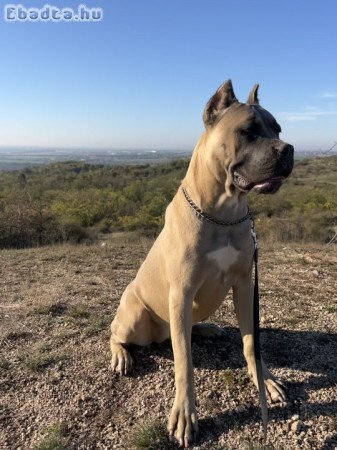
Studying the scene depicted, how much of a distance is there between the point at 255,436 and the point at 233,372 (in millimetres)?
713

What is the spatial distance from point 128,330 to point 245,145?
191 cm

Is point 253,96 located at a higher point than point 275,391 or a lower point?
higher

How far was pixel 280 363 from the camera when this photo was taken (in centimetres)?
361

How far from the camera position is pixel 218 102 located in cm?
277

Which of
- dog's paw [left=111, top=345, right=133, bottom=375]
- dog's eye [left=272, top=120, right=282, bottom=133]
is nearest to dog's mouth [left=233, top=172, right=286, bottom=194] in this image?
dog's eye [left=272, top=120, right=282, bottom=133]

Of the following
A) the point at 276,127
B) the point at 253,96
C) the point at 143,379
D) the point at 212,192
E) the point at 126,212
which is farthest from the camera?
the point at 126,212

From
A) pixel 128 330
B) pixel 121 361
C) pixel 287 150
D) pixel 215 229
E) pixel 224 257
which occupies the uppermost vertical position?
pixel 287 150

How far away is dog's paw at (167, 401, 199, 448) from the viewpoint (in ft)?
8.91

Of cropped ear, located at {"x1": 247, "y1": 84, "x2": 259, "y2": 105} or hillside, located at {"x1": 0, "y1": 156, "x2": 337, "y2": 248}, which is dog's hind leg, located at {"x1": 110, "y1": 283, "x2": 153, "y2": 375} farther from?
hillside, located at {"x1": 0, "y1": 156, "x2": 337, "y2": 248}

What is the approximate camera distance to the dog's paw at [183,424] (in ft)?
8.91

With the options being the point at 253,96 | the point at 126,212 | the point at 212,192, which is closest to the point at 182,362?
the point at 212,192

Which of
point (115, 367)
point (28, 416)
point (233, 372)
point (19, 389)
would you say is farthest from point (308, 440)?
point (19, 389)

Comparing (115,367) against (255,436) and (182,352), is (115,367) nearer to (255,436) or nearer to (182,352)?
(182,352)

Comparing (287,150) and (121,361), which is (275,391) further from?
(287,150)
